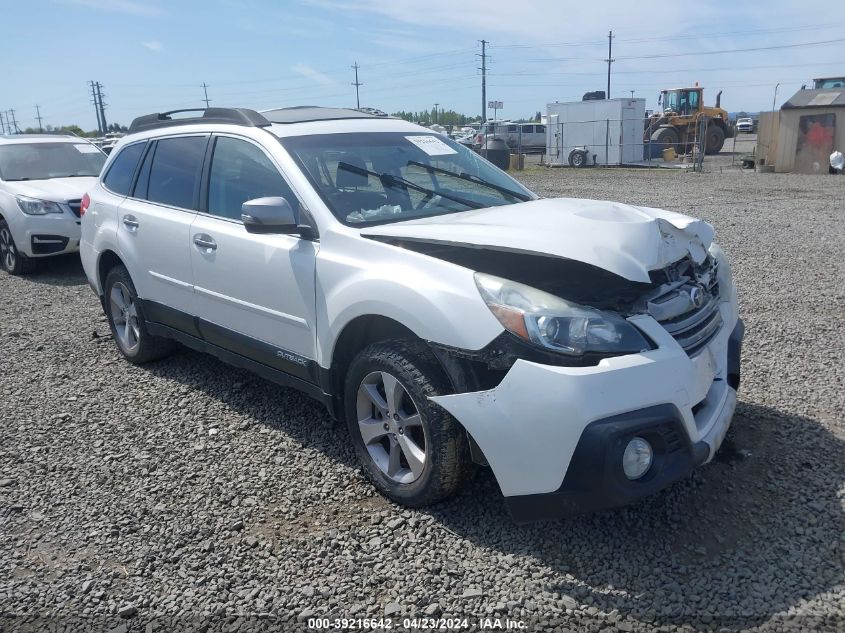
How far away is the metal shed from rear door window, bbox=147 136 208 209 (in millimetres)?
23035

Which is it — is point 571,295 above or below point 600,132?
below

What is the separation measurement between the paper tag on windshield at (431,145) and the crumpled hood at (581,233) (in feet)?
2.80

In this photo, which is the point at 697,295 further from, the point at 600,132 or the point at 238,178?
the point at 600,132

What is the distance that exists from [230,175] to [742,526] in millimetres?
3364

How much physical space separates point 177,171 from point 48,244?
5300 millimetres

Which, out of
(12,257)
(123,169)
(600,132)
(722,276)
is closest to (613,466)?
(722,276)

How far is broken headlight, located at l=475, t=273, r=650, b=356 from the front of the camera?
2.75m

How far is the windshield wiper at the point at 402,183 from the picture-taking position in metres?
4.04

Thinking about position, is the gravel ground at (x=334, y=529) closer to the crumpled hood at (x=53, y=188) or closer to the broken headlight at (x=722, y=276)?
the broken headlight at (x=722, y=276)

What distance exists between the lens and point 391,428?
11.0 ft

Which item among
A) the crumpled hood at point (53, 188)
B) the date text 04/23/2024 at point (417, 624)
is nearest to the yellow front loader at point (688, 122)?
the crumpled hood at point (53, 188)

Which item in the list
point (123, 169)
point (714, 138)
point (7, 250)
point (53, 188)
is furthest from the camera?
Answer: point (714, 138)

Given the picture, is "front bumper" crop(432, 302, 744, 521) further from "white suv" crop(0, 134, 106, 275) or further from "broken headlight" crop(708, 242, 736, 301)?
"white suv" crop(0, 134, 106, 275)

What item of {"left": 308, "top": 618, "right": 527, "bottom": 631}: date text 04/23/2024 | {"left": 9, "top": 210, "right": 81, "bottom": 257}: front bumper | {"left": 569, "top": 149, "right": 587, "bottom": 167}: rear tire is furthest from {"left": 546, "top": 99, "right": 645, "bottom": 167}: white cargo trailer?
{"left": 308, "top": 618, "right": 527, "bottom": 631}: date text 04/23/2024
